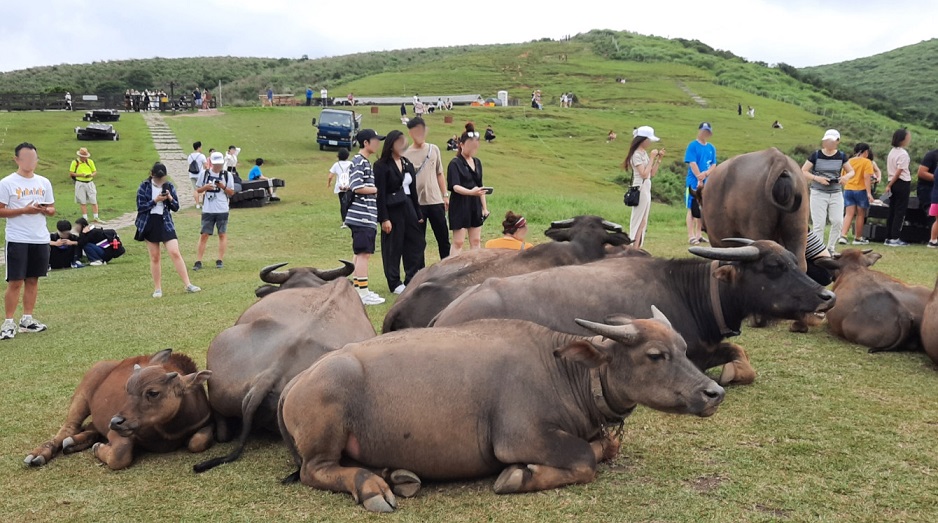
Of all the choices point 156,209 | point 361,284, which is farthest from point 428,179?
point 156,209

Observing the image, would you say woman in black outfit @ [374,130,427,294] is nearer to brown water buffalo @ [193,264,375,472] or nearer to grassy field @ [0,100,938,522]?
grassy field @ [0,100,938,522]

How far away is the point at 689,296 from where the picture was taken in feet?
23.7

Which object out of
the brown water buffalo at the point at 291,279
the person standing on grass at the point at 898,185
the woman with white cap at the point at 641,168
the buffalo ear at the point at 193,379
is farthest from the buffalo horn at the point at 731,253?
the person standing on grass at the point at 898,185

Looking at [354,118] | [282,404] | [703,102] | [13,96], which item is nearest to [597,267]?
→ [282,404]

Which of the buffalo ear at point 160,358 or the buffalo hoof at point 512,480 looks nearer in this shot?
the buffalo hoof at point 512,480

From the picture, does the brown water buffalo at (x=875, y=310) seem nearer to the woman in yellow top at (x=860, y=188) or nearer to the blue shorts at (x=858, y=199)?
the woman in yellow top at (x=860, y=188)

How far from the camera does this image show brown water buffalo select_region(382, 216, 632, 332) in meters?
7.95

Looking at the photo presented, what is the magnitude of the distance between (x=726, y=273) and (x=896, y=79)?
411 ft

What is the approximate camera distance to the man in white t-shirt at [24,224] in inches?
421

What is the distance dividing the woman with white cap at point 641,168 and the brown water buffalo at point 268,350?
24.3 feet

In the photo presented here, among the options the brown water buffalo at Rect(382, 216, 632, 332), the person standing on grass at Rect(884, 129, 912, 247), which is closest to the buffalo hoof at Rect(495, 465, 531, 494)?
the brown water buffalo at Rect(382, 216, 632, 332)

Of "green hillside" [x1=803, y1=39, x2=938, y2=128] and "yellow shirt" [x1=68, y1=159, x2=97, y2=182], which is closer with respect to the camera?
"yellow shirt" [x1=68, y1=159, x2=97, y2=182]

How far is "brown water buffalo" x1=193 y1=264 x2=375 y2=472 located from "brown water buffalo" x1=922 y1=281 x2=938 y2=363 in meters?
5.51

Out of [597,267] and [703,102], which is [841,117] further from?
[597,267]
